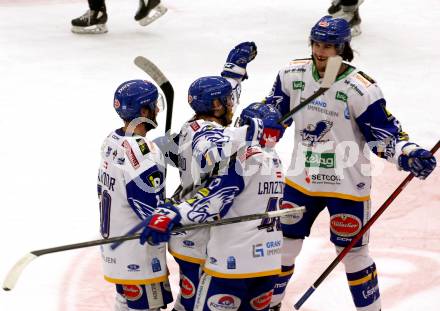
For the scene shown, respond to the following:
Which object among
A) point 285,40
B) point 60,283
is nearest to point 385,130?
point 60,283

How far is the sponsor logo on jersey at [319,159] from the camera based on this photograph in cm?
415

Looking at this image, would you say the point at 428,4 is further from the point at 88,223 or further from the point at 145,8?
the point at 88,223

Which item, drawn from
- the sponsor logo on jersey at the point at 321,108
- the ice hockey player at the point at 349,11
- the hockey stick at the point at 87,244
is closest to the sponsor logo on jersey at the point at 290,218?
the sponsor logo on jersey at the point at 321,108

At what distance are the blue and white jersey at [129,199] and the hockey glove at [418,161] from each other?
1.07 meters

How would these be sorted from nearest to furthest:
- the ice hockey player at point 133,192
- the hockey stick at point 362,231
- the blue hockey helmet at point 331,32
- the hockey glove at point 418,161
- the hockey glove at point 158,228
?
the hockey glove at point 158,228 < the ice hockey player at point 133,192 < the hockey glove at point 418,161 < the blue hockey helmet at point 331,32 < the hockey stick at point 362,231

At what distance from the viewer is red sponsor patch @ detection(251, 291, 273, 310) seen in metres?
3.70

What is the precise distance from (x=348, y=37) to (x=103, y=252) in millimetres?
1426

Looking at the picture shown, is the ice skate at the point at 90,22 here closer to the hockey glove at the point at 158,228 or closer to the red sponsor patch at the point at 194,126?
the red sponsor patch at the point at 194,126

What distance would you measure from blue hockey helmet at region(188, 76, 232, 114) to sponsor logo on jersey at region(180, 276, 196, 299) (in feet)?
2.32

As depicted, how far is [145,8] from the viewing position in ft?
28.9

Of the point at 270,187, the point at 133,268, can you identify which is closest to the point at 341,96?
the point at 270,187

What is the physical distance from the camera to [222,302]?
3.61 metres

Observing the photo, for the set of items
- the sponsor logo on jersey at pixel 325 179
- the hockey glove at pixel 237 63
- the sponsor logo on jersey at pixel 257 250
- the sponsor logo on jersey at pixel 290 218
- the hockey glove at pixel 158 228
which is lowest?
the sponsor logo on jersey at pixel 290 218

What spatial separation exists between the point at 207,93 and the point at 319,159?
0.82 meters
